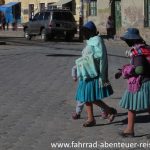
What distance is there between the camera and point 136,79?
25.9ft

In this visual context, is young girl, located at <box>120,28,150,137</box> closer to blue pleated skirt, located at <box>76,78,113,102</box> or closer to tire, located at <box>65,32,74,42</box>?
blue pleated skirt, located at <box>76,78,113,102</box>

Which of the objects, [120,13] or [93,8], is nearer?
[120,13]

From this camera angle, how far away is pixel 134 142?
768 centimetres

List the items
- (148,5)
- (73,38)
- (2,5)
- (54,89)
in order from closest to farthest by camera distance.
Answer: (54,89), (148,5), (73,38), (2,5)

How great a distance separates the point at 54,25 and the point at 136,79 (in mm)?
27524

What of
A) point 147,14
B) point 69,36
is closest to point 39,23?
point 69,36

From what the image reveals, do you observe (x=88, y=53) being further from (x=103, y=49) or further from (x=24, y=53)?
(x=24, y=53)

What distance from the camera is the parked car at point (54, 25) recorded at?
35.3 metres

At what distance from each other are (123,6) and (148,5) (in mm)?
2390

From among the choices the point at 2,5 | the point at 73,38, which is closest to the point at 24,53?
the point at 73,38

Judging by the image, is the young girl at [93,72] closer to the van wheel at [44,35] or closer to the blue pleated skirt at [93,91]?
the blue pleated skirt at [93,91]

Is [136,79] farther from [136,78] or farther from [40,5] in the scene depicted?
[40,5]

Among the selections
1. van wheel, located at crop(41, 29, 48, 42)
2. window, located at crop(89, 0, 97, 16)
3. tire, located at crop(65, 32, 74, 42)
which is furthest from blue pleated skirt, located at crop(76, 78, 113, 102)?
window, located at crop(89, 0, 97, 16)

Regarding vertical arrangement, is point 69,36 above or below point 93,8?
below
